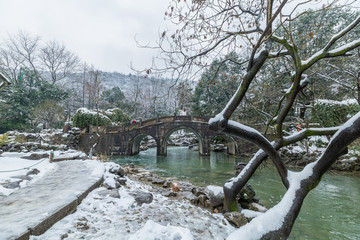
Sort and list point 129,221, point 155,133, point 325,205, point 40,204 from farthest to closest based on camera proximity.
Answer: point 155,133, point 325,205, point 129,221, point 40,204

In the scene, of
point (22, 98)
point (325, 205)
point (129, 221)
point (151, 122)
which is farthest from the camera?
point (22, 98)

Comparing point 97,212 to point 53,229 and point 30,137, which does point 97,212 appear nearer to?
point 53,229

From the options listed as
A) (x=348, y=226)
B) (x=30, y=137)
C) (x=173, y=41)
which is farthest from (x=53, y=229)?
(x=30, y=137)

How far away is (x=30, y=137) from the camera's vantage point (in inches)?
568

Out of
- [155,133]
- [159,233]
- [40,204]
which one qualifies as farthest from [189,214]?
[155,133]

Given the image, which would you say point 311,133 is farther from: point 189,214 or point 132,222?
point 132,222

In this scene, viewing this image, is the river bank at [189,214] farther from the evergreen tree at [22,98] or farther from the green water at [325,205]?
the evergreen tree at [22,98]

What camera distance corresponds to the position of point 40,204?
2742 mm

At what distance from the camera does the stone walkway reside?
2.03 m

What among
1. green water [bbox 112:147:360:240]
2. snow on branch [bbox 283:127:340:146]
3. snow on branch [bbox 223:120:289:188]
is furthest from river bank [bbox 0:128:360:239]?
snow on branch [bbox 283:127:340:146]

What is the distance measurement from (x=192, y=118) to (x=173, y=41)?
51.8 ft

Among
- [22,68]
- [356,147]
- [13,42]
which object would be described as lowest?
[356,147]

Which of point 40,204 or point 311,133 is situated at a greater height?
point 311,133

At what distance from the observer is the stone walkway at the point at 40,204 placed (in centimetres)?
203
